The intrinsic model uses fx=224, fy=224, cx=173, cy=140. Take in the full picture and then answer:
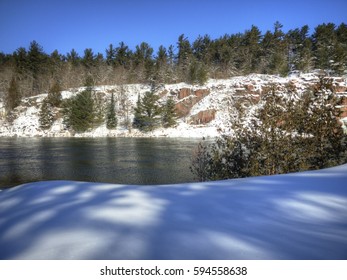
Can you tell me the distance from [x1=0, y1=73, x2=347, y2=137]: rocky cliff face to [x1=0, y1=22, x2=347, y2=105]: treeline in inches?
145

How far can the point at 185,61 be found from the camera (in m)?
63.9

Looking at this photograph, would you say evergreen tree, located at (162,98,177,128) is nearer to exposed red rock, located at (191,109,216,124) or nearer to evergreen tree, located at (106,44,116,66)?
exposed red rock, located at (191,109,216,124)

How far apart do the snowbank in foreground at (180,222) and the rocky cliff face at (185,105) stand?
36.3m

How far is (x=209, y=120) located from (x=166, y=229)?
43606 mm

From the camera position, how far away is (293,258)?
147 cm

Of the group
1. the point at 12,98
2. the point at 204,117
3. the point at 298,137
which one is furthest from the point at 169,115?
the point at 12,98

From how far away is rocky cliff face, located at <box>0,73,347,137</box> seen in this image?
138 ft

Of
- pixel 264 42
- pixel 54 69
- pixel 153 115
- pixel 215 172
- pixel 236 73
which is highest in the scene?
Result: pixel 264 42

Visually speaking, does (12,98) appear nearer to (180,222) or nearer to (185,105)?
(185,105)

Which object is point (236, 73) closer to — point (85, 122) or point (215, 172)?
point (85, 122)

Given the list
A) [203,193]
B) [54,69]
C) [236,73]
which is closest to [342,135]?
[203,193]

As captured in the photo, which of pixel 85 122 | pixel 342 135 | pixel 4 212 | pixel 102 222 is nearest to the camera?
pixel 102 222

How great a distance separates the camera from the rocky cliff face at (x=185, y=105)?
42000 mm

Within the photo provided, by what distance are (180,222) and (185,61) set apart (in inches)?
2602
